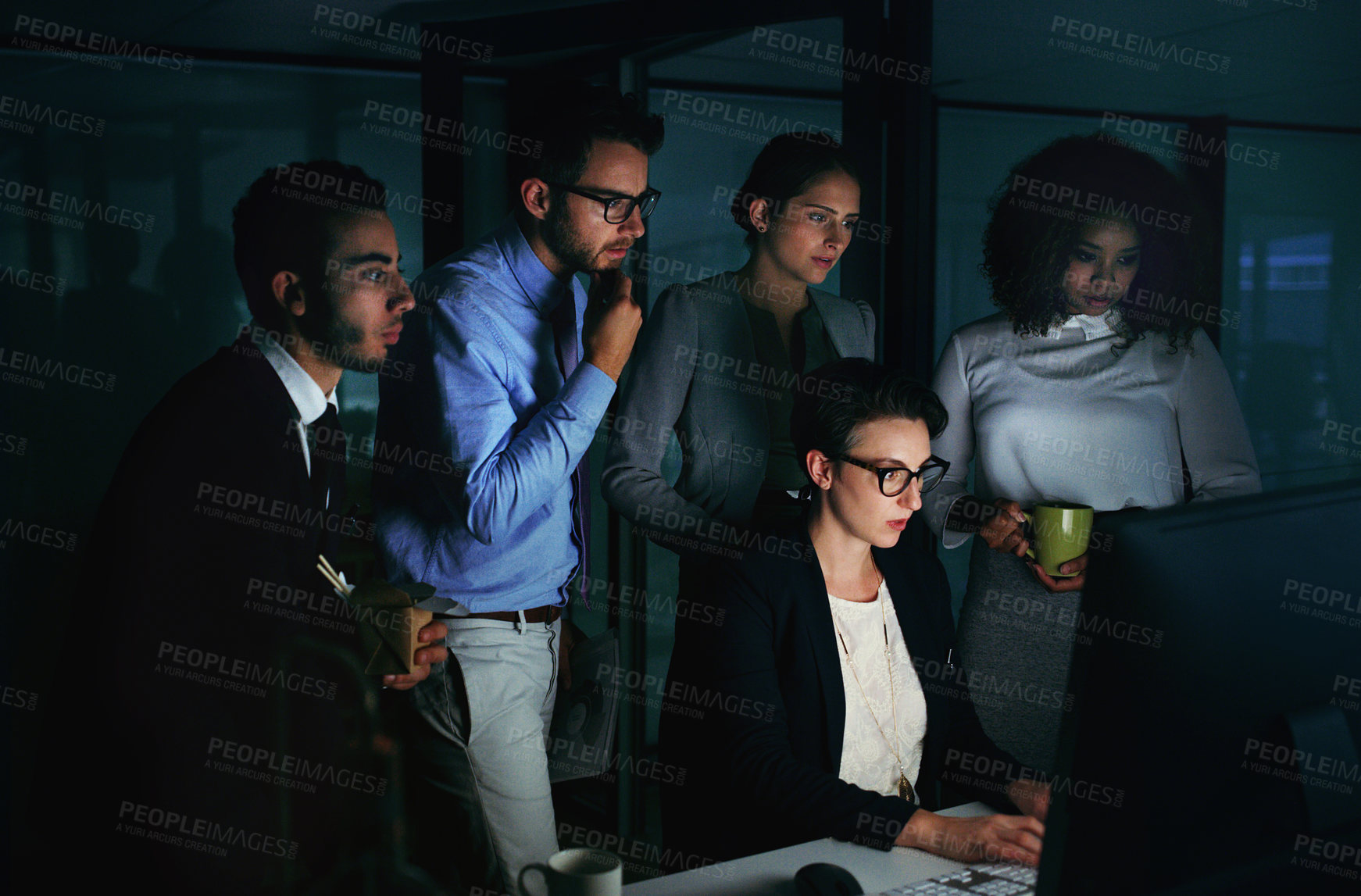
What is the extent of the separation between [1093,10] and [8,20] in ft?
9.32

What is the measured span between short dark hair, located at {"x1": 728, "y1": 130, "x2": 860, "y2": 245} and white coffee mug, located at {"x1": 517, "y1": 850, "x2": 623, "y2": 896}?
1346 mm

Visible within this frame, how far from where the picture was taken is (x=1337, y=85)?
2.29 meters

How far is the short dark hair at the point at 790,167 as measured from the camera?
2.02 m

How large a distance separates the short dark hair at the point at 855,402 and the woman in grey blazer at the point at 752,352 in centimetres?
30

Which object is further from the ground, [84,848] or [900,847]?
[900,847]

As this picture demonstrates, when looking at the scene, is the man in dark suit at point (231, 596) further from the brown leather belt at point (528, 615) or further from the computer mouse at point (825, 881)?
the computer mouse at point (825, 881)

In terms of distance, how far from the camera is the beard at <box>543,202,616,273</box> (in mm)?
1938

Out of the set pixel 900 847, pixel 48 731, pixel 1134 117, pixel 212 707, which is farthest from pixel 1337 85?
pixel 48 731

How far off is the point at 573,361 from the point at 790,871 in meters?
1.10

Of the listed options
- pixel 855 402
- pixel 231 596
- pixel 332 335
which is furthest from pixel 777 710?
pixel 332 335

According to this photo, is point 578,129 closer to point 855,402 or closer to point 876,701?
point 855,402

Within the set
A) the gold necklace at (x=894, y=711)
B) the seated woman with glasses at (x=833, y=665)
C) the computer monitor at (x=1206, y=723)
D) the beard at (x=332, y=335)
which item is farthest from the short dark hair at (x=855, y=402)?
the computer monitor at (x=1206, y=723)

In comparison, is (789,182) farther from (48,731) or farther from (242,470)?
(48,731)

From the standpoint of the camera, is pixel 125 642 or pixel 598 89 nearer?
pixel 125 642
